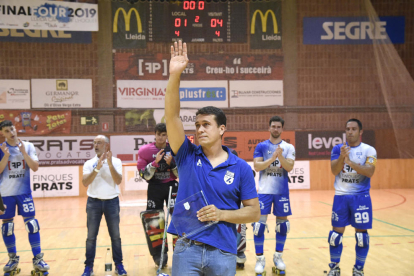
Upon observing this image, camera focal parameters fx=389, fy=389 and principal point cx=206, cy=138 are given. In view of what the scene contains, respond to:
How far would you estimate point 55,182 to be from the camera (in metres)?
15.0

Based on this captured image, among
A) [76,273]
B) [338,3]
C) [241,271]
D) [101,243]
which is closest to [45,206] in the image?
[101,243]

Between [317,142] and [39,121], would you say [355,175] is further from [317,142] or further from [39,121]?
[39,121]

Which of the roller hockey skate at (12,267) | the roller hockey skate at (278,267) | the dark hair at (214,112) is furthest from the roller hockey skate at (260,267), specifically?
the roller hockey skate at (12,267)

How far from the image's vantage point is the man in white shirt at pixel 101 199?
5.63 meters

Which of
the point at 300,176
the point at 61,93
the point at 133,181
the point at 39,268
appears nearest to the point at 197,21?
the point at 61,93

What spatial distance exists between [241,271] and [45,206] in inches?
369

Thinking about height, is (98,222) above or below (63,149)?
below

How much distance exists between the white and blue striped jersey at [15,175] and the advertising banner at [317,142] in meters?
12.1

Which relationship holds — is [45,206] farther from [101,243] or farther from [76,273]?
[76,273]

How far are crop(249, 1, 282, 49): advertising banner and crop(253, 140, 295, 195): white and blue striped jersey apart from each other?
10895mm

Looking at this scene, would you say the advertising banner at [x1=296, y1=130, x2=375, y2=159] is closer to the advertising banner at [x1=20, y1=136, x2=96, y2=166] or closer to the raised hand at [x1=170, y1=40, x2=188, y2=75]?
the advertising banner at [x1=20, y1=136, x2=96, y2=166]

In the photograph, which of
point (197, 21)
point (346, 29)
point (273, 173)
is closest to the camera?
point (273, 173)

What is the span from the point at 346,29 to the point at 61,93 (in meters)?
12.3

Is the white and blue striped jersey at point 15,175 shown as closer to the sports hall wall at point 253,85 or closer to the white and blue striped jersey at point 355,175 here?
the white and blue striped jersey at point 355,175
